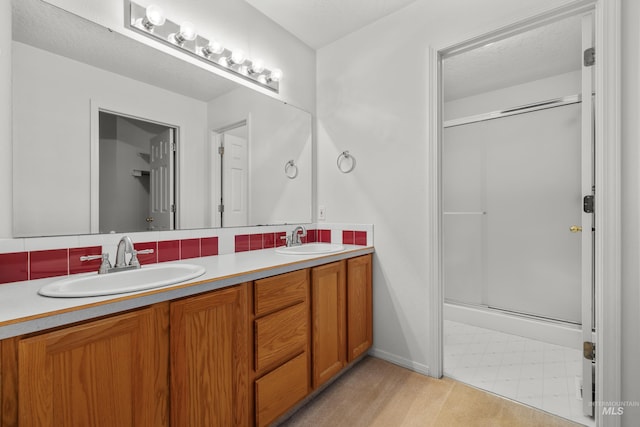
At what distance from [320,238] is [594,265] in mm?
1664

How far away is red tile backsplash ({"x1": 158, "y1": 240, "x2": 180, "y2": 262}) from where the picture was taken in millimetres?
1506

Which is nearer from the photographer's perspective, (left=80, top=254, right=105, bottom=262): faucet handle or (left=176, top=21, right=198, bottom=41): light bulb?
(left=80, top=254, right=105, bottom=262): faucet handle

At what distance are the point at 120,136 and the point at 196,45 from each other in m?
0.68

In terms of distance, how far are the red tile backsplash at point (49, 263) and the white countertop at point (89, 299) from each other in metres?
0.03

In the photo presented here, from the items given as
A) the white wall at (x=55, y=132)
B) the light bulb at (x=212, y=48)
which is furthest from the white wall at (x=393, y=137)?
the white wall at (x=55, y=132)

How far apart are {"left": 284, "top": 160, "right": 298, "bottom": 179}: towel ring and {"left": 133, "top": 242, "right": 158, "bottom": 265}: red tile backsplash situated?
110 cm

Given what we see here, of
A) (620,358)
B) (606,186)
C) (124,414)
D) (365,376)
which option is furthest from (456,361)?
(124,414)

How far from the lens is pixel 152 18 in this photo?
1.43 meters

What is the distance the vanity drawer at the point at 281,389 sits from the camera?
131 cm

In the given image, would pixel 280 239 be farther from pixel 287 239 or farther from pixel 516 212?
pixel 516 212

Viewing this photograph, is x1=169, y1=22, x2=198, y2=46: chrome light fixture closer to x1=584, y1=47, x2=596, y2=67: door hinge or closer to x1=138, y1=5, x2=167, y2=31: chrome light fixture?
x1=138, y1=5, x2=167, y2=31: chrome light fixture

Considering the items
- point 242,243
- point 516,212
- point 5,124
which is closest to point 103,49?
point 5,124

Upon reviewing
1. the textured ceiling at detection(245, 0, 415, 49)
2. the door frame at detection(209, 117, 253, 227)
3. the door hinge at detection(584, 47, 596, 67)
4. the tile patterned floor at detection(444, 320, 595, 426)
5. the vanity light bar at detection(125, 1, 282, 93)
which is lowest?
the tile patterned floor at detection(444, 320, 595, 426)

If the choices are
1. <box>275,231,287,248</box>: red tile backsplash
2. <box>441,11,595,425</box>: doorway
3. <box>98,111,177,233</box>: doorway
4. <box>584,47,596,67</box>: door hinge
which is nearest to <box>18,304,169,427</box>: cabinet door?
<box>98,111,177,233</box>: doorway
